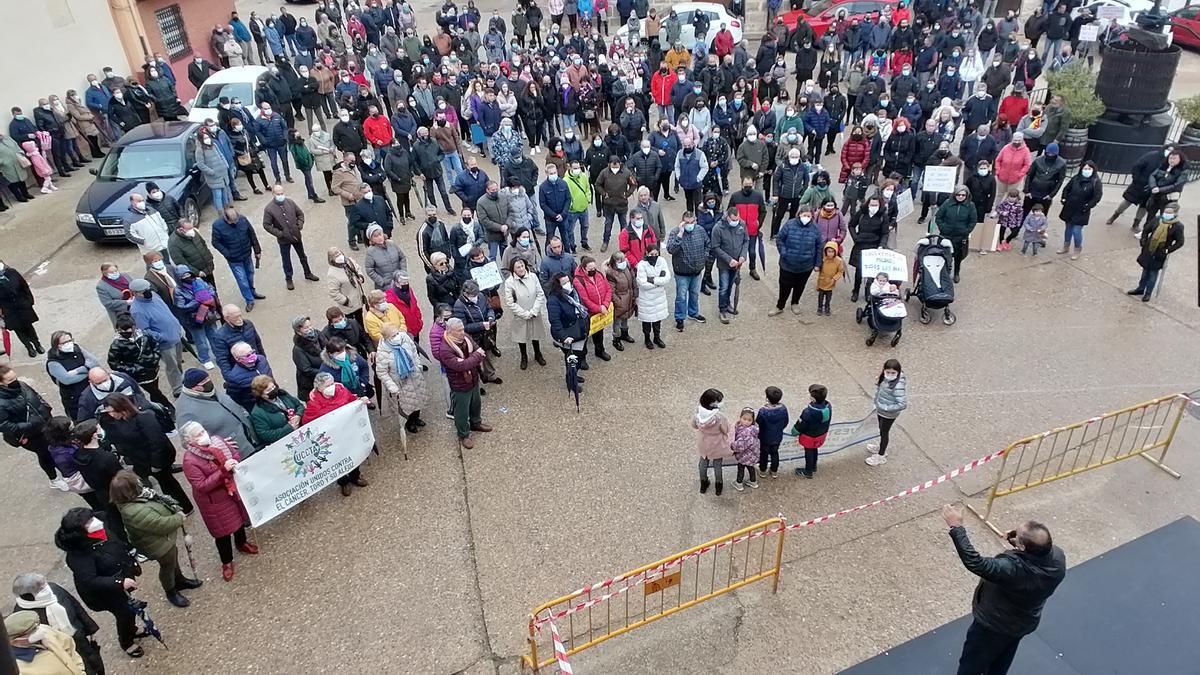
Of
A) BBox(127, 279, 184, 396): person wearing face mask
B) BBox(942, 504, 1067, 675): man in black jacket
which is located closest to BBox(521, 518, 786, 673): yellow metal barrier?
BBox(942, 504, 1067, 675): man in black jacket

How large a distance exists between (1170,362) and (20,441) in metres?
12.7

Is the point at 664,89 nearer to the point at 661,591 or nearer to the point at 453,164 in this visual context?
the point at 453,164

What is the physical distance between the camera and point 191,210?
45.1 ft

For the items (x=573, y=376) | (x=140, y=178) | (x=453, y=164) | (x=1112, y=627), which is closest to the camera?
(x=1112, y=627)

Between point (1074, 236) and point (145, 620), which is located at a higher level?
point (145, 620)

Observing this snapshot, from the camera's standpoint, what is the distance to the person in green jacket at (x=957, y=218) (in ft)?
35.7

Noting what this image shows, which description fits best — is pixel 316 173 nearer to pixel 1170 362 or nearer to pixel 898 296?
pixel 898 296

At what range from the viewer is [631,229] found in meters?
10.3

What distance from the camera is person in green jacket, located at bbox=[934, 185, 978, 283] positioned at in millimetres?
10867

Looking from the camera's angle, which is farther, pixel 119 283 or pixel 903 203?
pixel 903 203

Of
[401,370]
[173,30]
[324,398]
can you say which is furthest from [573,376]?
[173,30]

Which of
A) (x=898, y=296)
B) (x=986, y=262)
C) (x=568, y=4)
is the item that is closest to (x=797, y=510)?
(x=898, y=296)

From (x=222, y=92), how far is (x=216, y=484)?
13.9 metres

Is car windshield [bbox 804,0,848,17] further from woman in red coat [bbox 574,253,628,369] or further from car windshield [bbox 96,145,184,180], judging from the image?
car windshield [bbox 96,145,184,180]
